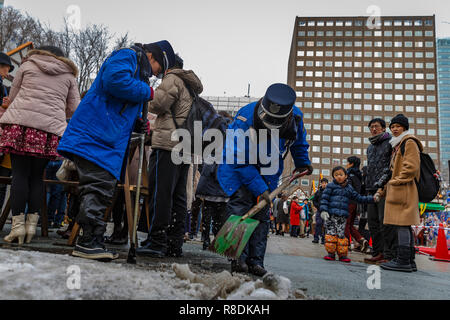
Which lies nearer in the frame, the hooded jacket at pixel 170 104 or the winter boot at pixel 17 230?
the winter boot at pixel 17 230

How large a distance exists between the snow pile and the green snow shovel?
0.54m

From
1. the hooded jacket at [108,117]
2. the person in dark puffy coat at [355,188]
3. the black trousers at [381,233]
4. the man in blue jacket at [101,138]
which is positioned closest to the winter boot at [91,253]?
the man in blue jacket at [101,138]

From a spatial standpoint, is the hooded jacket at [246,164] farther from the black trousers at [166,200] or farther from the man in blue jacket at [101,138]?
the man in blue jacket at [101,138]

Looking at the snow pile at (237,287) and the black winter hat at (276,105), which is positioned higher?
the black winter hat at (276,105)

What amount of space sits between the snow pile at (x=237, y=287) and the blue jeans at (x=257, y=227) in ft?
2.79

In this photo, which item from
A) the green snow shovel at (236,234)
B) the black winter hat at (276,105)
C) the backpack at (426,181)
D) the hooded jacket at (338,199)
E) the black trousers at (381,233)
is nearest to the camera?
the green snow shovel at (236,234)

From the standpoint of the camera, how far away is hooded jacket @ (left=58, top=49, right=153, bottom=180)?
2.62 meters

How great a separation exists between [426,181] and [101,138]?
3.85 m

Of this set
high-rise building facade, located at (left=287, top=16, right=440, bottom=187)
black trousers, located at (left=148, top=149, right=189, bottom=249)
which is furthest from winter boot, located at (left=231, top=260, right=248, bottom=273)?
high-rise building facade, located at (left=287, top=16, right=440, bottom=187)

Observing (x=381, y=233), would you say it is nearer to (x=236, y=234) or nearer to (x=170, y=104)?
(x=236, y=234)

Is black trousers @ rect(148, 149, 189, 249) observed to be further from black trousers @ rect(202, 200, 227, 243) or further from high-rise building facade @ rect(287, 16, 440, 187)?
high-rise building facade @ rect(287, 16, 440, 187)

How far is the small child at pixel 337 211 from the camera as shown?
4988mm
